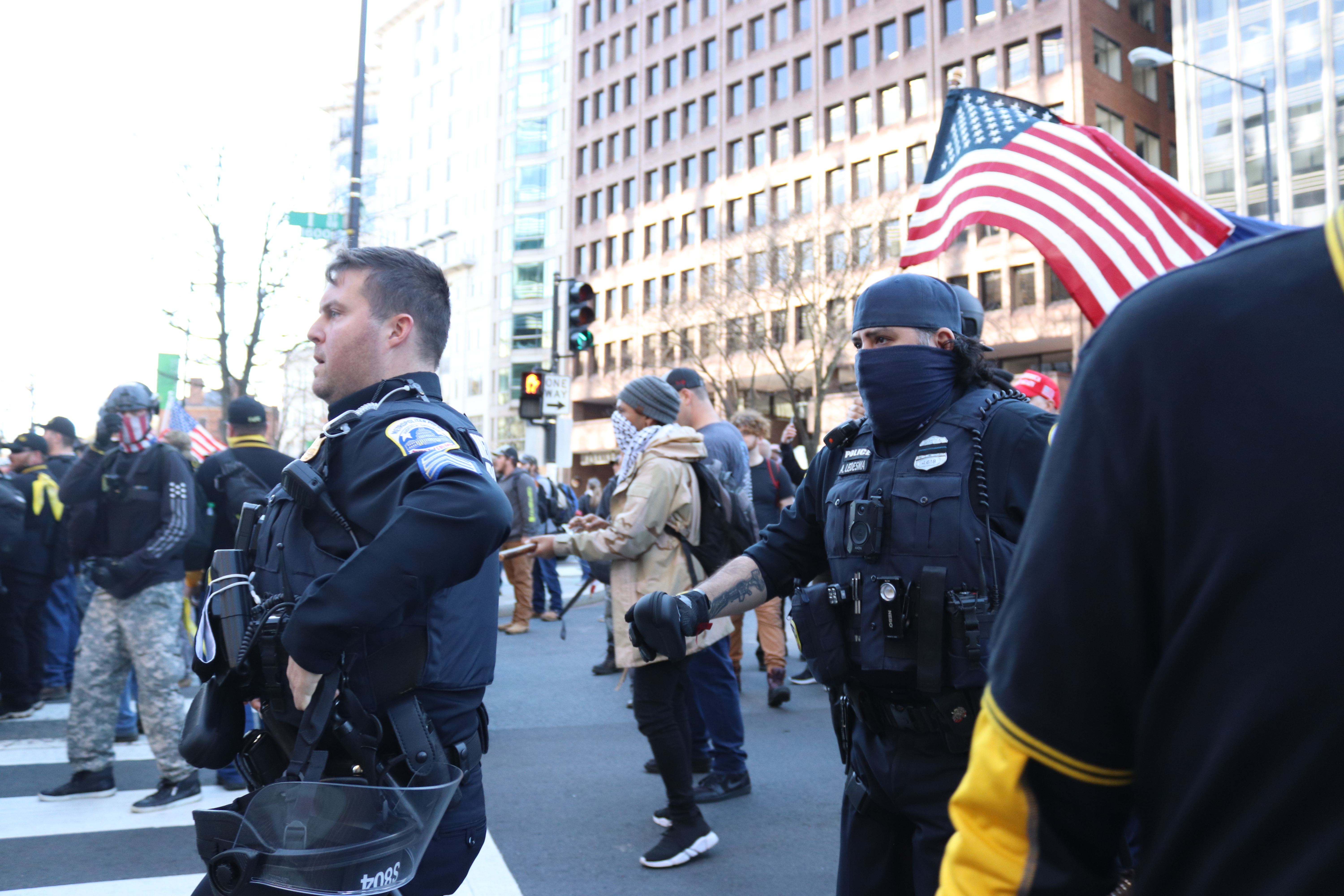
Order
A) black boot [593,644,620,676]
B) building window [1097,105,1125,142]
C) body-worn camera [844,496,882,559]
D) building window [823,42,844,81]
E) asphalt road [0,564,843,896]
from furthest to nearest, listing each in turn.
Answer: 1. building window [823,42,844,81]
2. building window [1097,105,1125,142]
3. black boot [593,644,620,676]
4. asphalt road [0,564,843,896]
5. body-worn camera [844,496,882,559]

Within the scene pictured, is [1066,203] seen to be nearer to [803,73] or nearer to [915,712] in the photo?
[915,712]

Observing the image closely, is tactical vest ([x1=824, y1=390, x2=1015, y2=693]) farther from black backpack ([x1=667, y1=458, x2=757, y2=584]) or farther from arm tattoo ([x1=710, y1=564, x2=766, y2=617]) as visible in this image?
black backpack ([x1=667, y1=458, x2=757, y2=584])

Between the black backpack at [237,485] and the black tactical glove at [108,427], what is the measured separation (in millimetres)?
629

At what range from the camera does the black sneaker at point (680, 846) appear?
443 centimetres

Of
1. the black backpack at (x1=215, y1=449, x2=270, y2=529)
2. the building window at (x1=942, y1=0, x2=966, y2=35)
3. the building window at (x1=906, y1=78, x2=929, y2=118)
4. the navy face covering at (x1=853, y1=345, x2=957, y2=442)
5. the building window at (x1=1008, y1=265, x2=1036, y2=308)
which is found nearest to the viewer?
the navy face covering at (x1=853, y1=345, x2=957, y2=442)

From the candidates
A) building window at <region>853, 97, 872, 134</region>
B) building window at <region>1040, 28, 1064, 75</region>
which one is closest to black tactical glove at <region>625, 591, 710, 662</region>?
building window at <region>1040, 28, 1064, 75</region>

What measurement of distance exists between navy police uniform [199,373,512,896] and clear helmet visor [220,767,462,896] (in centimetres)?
21

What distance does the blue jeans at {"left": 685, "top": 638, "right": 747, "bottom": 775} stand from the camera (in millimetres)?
5387

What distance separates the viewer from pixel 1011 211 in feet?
19.4

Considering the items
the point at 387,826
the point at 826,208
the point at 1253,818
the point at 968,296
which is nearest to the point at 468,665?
the point at 387,826

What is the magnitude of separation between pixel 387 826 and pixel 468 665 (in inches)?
16.1

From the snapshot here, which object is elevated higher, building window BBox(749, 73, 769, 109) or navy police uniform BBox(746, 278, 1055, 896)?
building window BBox(749, 73, 769, 109)

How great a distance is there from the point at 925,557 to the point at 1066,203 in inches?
151

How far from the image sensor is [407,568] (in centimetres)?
219
